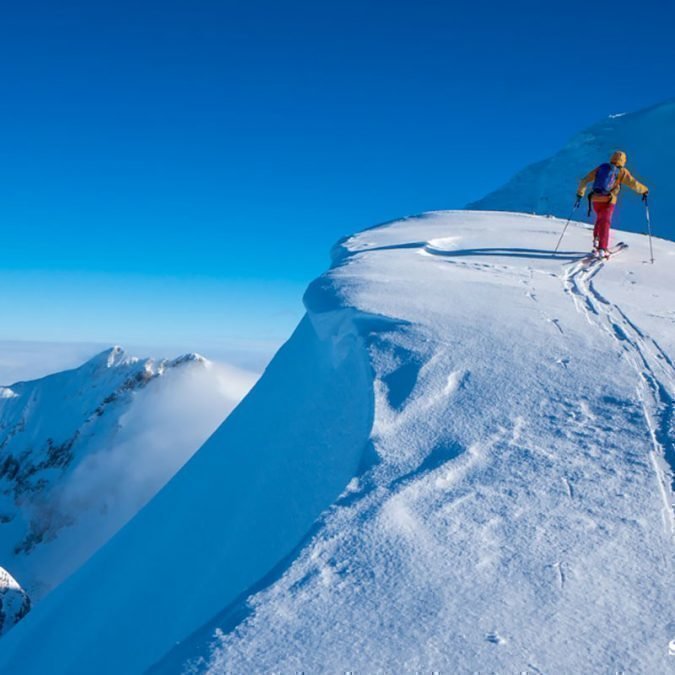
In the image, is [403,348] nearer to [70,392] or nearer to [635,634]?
[635,634]

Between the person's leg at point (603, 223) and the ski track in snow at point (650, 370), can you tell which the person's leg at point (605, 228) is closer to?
the person's leg at point (603, 223)

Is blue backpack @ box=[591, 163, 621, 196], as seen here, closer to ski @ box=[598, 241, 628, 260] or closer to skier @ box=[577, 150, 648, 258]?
skier @ box=[577, 150, 648, 258]

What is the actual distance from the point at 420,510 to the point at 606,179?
856 centimetres

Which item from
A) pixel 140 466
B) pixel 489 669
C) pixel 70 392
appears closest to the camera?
pixel 489 669

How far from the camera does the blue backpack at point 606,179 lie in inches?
387

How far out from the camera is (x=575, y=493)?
3.20 metres

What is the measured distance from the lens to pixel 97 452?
39000mm

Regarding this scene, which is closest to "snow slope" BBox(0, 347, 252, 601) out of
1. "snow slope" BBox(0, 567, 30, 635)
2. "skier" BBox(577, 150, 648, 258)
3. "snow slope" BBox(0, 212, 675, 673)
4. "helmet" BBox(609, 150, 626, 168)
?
"snow slope" BBox(0, 567, 30, 635)

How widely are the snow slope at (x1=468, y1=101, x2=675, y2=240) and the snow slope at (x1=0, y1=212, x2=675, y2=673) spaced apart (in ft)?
72.5

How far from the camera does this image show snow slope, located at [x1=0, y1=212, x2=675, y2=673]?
2.44 metres

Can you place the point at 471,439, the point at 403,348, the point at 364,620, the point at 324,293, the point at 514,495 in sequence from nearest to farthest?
the point at 364,620
the point at 514,495
the point at 471,439
the point at 403,348
the point at 324,293

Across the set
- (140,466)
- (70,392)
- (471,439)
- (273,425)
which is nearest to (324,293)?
(273,425)

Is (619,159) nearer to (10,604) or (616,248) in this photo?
(616,248)

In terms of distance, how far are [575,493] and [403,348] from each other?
2.02m
